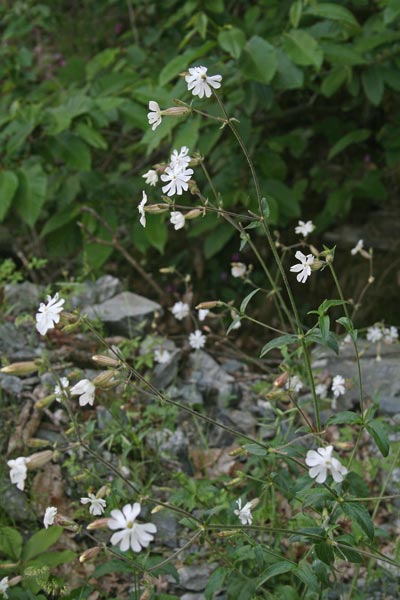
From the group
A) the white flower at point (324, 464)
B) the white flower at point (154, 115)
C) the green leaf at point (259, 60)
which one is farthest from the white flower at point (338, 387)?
the green leaf at point (259, 60)

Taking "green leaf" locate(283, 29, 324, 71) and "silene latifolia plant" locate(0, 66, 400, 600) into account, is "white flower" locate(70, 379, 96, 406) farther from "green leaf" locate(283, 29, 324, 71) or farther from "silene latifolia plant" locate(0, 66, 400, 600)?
"green leaf" locate(283, 29, 324, 71)

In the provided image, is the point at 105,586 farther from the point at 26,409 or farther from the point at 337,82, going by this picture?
the point at 337,82

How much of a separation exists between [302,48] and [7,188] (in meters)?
1.33

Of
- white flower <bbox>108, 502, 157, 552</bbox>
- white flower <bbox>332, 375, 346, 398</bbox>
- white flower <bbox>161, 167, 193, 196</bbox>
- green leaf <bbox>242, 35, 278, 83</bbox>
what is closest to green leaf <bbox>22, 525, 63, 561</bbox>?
white flower <bbox>108, 502, 157, 552</bbox>

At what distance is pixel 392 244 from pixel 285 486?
9.29 feet

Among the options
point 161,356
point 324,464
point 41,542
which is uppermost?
point 324,464

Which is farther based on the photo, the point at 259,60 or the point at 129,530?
the point at 259,60

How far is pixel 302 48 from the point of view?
10.4 ft

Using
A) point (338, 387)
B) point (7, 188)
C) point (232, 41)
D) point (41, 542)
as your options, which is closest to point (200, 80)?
point (338, 387)

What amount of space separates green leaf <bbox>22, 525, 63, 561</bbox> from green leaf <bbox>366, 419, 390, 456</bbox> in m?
0.88

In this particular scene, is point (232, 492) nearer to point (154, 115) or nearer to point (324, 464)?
point (324, 464)

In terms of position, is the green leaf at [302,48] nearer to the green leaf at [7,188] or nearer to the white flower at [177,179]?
the green leaf at [7,188]

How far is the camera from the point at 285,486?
1877 mm

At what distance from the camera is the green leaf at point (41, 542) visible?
2.01 meters
